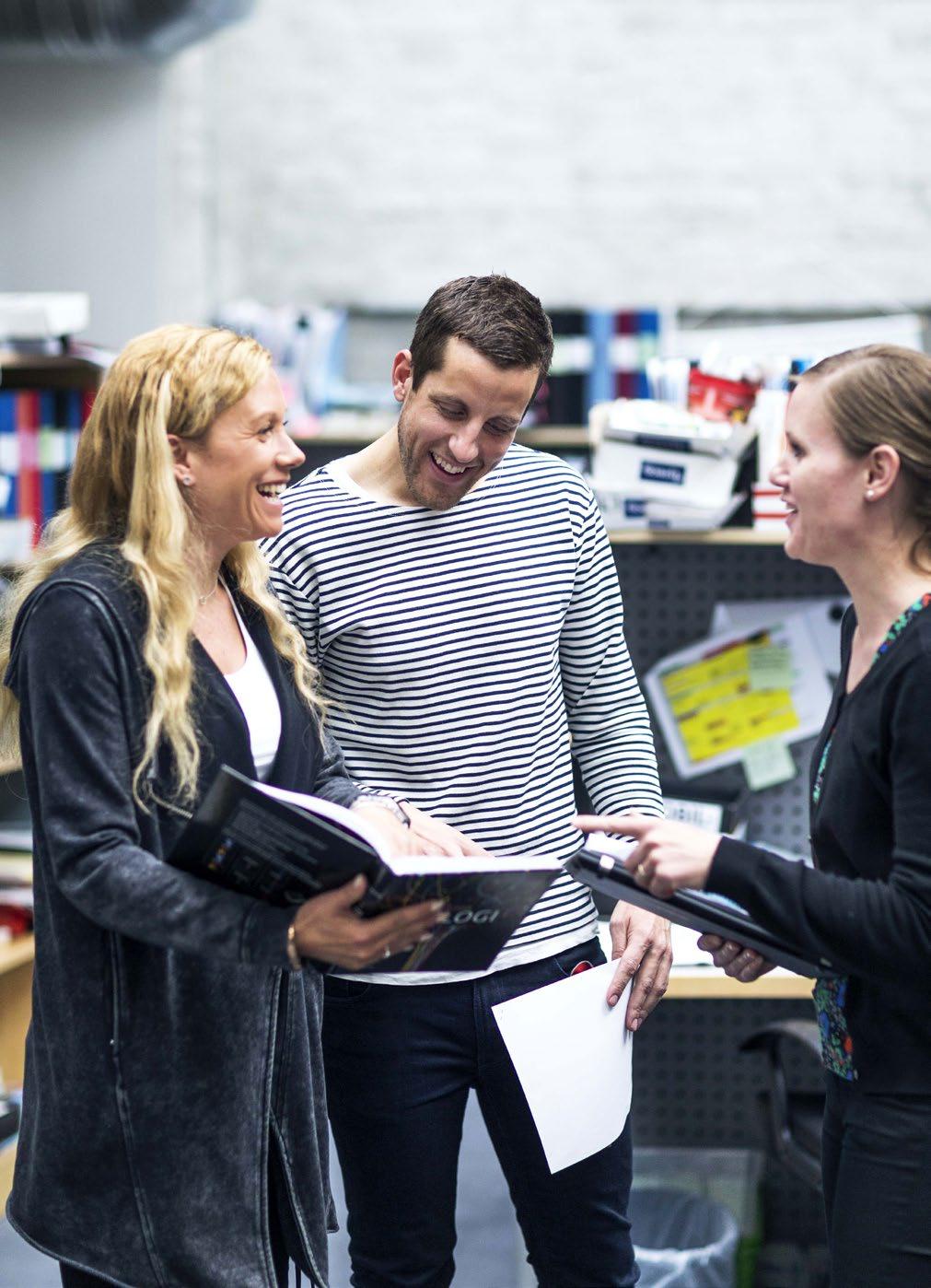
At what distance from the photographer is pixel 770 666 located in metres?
2.57

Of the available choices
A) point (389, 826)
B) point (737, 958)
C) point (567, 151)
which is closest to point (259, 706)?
point (389, 826)

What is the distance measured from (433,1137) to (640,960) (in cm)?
29

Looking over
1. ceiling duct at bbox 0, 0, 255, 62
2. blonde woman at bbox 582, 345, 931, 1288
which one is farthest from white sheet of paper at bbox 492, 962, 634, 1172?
ceiling duct at bbox 0, 0, 255, 62

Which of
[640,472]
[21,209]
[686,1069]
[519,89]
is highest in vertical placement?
[519,89]

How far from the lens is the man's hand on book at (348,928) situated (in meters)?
1.15

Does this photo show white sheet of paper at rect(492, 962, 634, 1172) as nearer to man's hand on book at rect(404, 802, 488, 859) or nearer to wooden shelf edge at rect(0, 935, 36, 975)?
man's hand on book at rect(404, 802, 488, 859)

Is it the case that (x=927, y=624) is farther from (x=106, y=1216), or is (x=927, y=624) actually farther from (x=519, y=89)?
(x=519, y=89)

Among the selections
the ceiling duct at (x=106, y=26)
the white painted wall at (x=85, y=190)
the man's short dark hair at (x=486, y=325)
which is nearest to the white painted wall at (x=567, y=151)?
the white painted wall at (x=85, y=190)

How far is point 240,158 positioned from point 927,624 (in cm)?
433

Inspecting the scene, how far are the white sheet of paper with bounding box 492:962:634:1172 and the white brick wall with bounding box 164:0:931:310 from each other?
3.73m

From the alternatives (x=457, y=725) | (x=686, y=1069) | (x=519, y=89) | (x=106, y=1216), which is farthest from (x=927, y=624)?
(x=519, y=89)

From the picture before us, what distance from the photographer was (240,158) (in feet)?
16.3

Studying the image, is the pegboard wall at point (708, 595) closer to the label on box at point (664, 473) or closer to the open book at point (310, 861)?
the label on box at point (664, 473)

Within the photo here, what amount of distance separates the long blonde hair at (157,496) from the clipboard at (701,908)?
370mm
